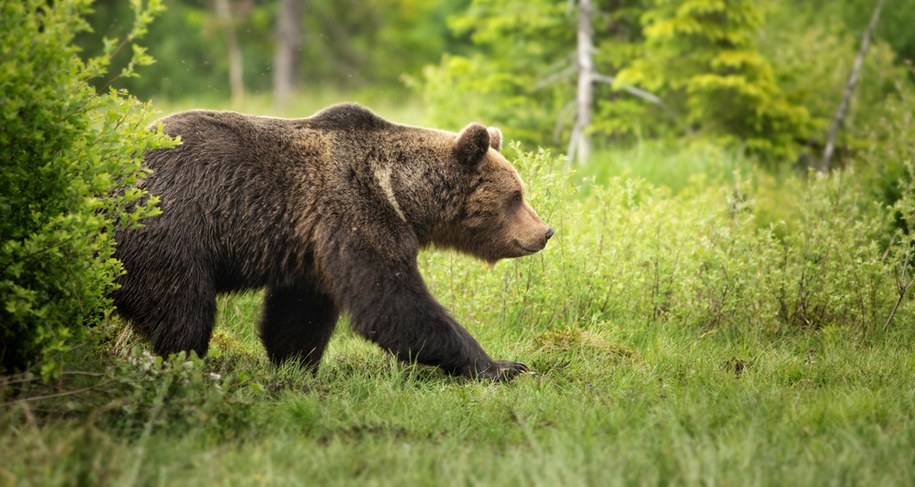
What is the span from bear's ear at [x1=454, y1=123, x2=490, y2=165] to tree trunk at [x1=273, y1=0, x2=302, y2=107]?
57.8ft

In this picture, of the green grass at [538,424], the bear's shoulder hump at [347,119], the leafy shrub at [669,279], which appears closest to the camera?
the green grass at [538,424]

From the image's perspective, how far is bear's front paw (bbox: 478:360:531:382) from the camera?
5344 millimetres

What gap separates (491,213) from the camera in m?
5.92

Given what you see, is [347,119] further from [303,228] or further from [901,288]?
[901,288]

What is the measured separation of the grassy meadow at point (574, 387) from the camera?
3643 mm

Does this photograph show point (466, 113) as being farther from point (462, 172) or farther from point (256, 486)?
point (256, 486)

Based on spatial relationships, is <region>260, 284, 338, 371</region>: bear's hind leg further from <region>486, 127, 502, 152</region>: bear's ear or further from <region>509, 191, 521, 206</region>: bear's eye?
<region>486, 127, 502, 152</region>: bear's ear

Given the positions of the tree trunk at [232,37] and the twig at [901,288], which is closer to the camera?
the twig at [901,288]

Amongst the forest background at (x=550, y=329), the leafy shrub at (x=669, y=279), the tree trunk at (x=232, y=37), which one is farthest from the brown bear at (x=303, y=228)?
the tree trunk at (x=232, y=37)

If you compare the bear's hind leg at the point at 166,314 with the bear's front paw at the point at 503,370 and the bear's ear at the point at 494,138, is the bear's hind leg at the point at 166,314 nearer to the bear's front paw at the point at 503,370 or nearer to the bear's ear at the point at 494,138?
the bear's front paw at the point at 503,370

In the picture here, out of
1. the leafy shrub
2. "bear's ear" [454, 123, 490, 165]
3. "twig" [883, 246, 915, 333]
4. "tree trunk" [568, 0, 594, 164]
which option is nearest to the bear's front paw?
the leafy shrub

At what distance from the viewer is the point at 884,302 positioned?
6.74 metres

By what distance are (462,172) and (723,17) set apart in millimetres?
7333

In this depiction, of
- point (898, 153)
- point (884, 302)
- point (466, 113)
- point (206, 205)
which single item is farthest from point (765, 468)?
point (466, 113)
